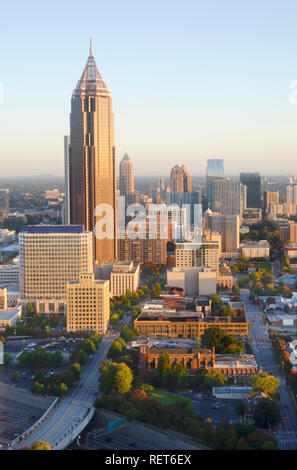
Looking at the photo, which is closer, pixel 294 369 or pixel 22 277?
pixel 294 369

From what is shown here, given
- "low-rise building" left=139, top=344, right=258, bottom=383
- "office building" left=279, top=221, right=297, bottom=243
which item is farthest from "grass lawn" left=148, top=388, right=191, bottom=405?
"office building" left=279, top=221, right=297, bottom=243

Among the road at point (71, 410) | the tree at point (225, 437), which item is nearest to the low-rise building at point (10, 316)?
the road at point (71, 410)

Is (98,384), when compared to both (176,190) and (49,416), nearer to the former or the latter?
(49,416)

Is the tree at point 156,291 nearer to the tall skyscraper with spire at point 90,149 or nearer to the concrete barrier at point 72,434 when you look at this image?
the tall skyscraper with spire at point 90,149

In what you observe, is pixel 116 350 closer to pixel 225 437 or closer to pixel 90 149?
pixel 225 437

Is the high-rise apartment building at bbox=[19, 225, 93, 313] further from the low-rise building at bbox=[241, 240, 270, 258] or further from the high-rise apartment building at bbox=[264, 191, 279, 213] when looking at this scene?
the high-rise apartment building at bbox=[264, 191, 279, 213]
